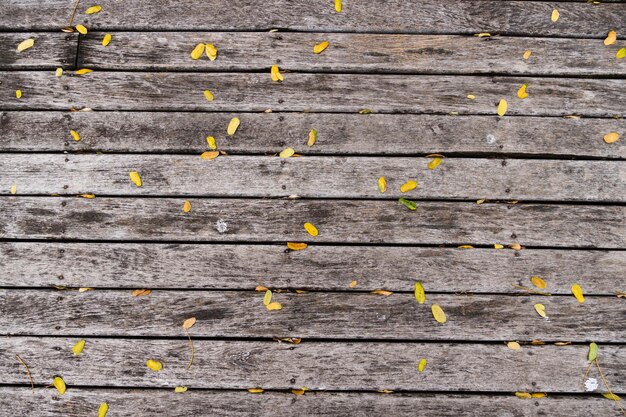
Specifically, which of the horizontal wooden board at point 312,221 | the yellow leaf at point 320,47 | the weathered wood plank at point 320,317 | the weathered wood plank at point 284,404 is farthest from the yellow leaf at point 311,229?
the yellow leaf at point 320,47

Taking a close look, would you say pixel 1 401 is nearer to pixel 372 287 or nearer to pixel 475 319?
pixel 372 287

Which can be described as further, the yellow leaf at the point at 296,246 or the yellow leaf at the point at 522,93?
the yellow leaf at the point at 522,93

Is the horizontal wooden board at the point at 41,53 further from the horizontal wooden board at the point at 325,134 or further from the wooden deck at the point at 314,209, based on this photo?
the horizontal wooden board at the point at 325,134

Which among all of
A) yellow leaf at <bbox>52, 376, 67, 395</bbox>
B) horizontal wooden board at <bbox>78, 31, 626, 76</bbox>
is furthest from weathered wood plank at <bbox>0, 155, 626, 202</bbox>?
yellow leaf at <bbox>52, 376, 67, 395</bbox>

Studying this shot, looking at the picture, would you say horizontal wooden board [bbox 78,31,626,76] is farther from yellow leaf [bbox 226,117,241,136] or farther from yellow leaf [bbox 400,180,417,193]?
yellow leaf [bbox 400,180,417,193]

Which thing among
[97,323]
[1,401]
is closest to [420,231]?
[97,323]

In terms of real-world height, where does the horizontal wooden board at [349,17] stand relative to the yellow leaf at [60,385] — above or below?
above

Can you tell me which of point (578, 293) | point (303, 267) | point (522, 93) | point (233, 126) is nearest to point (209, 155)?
point (233, 126)
